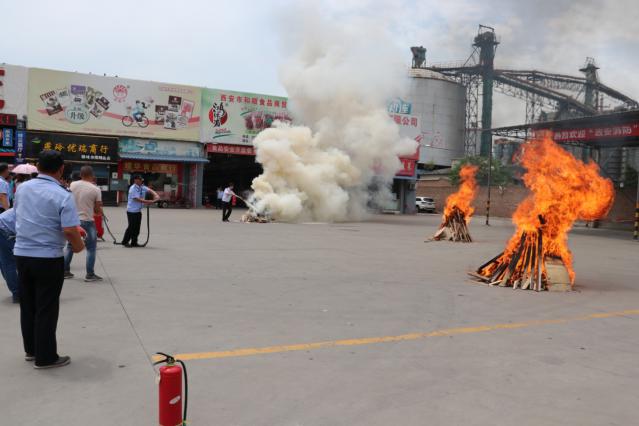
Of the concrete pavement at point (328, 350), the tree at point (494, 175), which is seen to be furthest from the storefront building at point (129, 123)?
the tree at point (494, 175)

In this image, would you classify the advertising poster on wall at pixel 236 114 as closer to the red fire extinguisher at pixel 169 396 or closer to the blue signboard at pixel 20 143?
the blue signboard at pixel 20 143

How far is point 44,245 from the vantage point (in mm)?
4012

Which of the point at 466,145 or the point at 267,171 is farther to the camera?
the point at 466,145

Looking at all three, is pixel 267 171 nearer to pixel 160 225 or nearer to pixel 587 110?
pixel 160 225

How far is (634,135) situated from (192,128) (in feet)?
76.1

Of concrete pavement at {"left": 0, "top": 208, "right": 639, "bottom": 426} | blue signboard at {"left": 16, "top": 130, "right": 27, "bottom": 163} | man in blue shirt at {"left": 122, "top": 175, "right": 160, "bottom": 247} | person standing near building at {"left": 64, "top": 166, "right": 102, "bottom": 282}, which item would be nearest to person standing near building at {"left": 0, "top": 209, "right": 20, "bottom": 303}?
concrete pavement at {"left": 0, "top": 208, "right": 639, "bottom": 426}

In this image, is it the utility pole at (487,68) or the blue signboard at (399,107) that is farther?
the utility pole at (487,68)

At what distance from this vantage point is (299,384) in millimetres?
3834

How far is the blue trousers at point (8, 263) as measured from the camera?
613 centimetres

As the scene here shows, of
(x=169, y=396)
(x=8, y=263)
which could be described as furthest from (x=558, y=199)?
(x=8, y=263)

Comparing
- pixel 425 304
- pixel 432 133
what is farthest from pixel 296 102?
pixel 432 133

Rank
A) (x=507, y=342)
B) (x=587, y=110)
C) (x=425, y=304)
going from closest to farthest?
(x=507, y=342) → (x=425, y=304) → (x=587, y=110)

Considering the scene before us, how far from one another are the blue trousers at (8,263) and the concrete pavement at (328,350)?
46 centimetres

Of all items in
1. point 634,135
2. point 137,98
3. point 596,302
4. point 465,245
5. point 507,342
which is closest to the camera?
point 507,342
